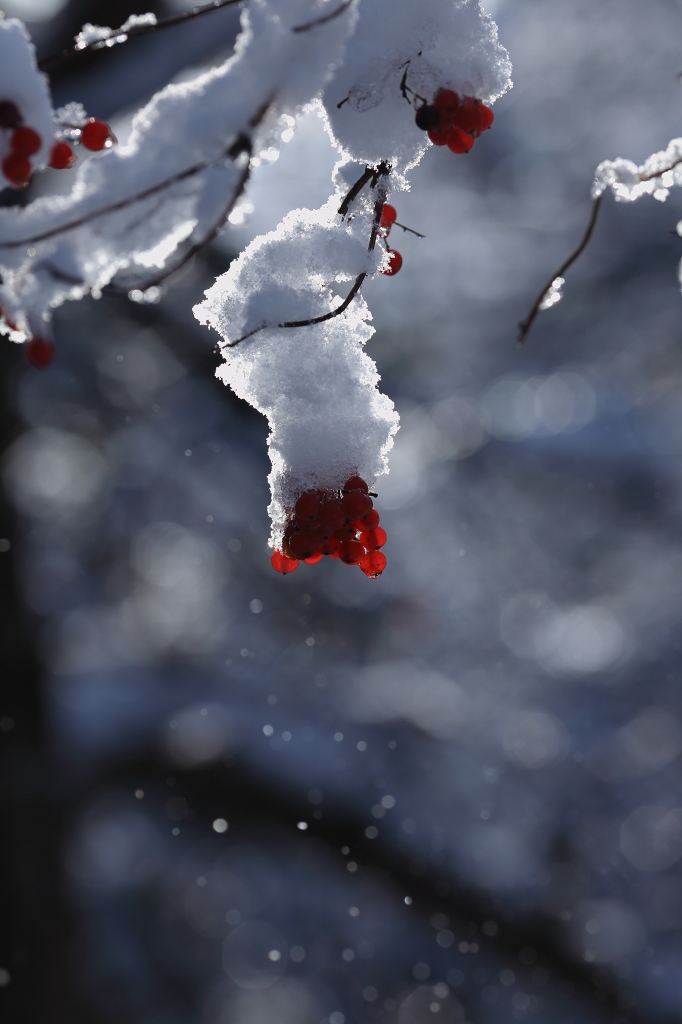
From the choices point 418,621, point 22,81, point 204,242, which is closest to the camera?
point 204,242

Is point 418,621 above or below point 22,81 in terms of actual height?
below

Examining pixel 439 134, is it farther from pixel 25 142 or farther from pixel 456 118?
pixel 25 142

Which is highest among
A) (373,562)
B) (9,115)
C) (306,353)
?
(9,115)

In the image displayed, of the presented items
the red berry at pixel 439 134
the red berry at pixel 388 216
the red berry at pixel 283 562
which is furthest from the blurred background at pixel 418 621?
the red berry at pixel 283 562

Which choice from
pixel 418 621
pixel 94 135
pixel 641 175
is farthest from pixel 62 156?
pixel 418 621

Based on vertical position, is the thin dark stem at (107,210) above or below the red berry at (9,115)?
below

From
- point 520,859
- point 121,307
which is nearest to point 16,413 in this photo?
point 121,307

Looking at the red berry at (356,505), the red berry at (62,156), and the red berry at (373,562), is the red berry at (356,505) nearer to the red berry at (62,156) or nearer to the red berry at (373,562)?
the red berry at (373,562)

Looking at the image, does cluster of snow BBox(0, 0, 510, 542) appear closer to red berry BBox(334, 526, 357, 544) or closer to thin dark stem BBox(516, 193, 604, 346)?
red berry BBox(334, 526, 357, 544)

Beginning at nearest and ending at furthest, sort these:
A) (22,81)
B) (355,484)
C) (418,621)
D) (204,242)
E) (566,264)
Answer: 1. (204,242)
2. (22,81)
3. (566,264)
4. (355,484)
5. (418,621)
